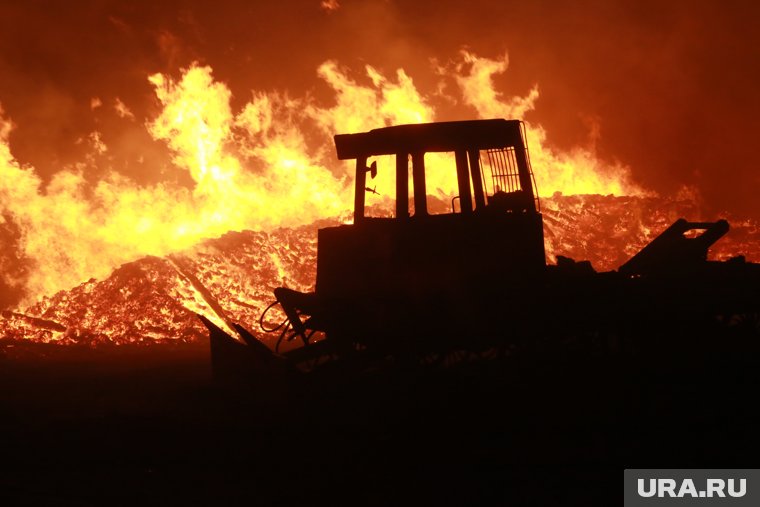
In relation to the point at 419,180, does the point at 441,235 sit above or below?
below

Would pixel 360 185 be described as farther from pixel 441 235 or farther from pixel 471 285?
pixel 471 285

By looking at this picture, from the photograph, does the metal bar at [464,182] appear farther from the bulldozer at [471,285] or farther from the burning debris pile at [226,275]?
the burning debris pile at [226,275]

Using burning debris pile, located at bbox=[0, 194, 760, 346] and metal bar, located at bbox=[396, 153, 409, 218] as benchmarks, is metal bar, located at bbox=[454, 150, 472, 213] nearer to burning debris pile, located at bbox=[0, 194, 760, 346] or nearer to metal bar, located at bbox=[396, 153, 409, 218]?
metal bar, located at bbox=[396, 153, 409, 218]

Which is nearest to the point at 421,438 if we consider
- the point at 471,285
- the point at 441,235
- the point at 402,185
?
the point at 471,285

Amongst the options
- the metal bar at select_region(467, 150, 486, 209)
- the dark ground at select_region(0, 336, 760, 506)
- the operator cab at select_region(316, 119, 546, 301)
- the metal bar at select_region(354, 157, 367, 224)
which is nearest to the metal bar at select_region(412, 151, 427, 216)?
the operator cab at select_region(316, 119, 546, 301)

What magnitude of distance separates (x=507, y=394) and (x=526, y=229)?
8.28 feet

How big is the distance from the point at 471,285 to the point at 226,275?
2331 cm

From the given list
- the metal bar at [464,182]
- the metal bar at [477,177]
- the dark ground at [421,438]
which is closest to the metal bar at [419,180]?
the metal bar at [464,182]

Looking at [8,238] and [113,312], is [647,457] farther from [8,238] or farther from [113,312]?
[8,238]

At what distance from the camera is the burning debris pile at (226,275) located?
2844 centimetres

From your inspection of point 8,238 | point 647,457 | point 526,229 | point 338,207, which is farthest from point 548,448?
point 8,238

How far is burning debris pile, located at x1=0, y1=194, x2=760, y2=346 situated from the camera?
28438 millimetres

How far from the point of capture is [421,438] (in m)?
9.95

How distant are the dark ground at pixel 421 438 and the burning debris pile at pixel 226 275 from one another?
633 inches
